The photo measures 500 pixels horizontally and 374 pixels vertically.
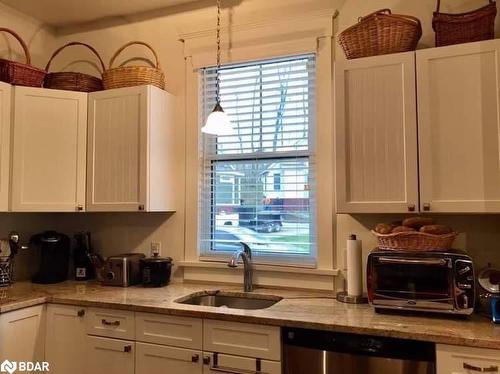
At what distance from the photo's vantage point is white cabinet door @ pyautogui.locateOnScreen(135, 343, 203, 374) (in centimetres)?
213

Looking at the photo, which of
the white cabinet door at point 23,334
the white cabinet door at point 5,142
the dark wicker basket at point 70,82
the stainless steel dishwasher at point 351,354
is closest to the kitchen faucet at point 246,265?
the stainless steel dishwasher at point 351,354

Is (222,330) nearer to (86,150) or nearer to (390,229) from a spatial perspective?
(390,229)

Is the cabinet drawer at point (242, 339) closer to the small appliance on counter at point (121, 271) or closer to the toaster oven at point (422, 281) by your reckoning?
the toaster oven at point (422, 281)

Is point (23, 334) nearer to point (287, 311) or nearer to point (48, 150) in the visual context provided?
point (48, 150)

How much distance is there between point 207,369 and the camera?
211 centimetres

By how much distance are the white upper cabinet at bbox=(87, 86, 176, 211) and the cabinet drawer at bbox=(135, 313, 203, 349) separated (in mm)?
751

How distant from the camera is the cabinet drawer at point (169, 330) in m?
2.14

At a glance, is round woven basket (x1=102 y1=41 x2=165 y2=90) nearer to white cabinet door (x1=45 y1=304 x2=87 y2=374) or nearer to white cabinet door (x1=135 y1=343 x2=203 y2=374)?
white cabinet door (x1=45 y1=304 x2=87 y2=374)

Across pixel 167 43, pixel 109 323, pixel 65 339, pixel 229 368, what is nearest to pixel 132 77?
pixel 167 43

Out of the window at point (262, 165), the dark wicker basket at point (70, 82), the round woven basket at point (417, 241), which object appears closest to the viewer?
the round woven basket at point (417, 241)

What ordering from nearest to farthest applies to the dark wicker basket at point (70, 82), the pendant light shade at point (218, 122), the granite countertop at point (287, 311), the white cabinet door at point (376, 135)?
the granite countertop at point (287, 311), the white cabinet door at point (376, 135), the pendant light shade at point (218, 122), the dark wicker basket at point (70, 82)

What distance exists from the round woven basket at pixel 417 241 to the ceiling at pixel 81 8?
216 centimetres

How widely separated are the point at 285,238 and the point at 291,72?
1.08 m

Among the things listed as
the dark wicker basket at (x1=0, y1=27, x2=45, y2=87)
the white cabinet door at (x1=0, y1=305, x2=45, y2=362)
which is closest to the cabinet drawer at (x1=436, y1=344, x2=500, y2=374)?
the white cabinet door at (x1=0, y1=305, x2=45, y2=362)
